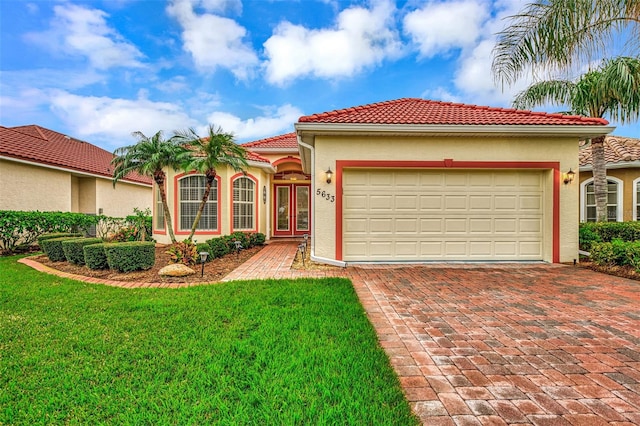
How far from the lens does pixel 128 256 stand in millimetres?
7176

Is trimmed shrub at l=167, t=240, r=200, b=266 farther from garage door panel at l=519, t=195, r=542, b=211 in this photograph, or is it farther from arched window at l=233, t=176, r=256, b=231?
garage door panel at l=519, t=195, r=542, b=211

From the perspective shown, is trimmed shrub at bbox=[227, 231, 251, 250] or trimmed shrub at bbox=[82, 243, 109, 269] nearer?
trimmed shrub at bbox=[82, 243, 109, 269]

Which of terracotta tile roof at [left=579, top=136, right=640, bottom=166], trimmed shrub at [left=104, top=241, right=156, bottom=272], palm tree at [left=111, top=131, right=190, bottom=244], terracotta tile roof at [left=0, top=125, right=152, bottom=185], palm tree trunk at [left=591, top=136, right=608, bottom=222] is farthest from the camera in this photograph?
terracotta tile roof at [left=0, top=125, right=152, bottom=185]

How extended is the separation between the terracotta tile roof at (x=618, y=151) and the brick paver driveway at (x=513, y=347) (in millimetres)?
7936

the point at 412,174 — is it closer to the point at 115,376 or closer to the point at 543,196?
the point at 543,196

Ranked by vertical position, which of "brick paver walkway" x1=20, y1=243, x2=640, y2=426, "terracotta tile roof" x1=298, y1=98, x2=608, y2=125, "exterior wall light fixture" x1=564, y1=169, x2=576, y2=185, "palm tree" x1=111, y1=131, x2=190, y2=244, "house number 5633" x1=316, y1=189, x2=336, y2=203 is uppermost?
"terracotta tile roof" x1=298, y1=98, x2=608, y2=125

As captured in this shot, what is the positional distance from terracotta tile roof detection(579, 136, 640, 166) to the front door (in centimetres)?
1142

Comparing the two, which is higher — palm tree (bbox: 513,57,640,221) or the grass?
palm tree (bbox: 513,57,640,221)

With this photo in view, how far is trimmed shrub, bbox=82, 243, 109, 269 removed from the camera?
7.42 m

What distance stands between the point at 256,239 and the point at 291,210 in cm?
352

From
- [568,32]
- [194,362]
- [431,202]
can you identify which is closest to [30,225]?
[194,362]

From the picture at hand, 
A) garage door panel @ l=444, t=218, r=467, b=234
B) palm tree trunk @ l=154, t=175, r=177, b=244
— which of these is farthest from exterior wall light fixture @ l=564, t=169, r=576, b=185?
palm tree trunk @ l=154, t=175, r=177, b=244

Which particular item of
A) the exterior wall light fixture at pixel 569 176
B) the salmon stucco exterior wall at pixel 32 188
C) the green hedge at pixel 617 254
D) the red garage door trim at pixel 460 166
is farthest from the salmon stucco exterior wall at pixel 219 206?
the green hedge at pixel 617 254

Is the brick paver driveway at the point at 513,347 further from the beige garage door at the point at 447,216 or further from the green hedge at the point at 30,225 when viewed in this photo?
the green hedge at the point at 30,225
